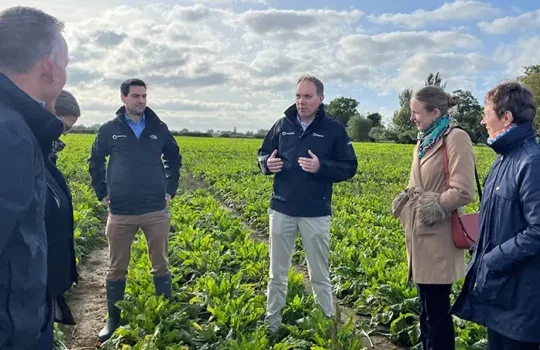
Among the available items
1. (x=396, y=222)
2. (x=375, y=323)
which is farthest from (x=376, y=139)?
(x=375, y=323)

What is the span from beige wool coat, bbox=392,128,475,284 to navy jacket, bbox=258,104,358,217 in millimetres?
887

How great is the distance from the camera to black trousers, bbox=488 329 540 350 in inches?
114

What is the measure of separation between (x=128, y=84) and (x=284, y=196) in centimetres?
201

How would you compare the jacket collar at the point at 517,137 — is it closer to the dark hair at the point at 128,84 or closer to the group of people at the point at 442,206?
the group of people at the point at 442,206

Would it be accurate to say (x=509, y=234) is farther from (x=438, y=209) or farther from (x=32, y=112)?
(x=32, y=112)

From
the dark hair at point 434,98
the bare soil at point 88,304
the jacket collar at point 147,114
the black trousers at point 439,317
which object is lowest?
the bare soil at point 88,304

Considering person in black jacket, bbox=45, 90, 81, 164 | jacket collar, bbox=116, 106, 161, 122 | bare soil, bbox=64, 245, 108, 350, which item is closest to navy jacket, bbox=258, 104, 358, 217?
jacket collar, bbox=116, 106, 161, 122

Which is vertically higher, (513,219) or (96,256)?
(513,219)

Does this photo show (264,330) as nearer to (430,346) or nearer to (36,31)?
(430,346)

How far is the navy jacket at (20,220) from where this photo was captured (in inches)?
73.8

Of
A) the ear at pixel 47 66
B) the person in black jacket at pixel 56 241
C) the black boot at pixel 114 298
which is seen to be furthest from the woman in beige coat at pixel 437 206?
the black boot at pixel 114 298

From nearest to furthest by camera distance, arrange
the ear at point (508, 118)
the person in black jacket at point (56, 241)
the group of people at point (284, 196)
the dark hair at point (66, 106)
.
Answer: the group of people at point (284, 196) → the person in black jacket at point (56, 241) → the ear at point (508, 118) → the dark hair at point (66, 106)

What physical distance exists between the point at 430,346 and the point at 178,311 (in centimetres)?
269

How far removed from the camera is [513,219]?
2916 millimetres
